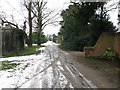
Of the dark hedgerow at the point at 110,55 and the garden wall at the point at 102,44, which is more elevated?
the garden wall at the point at 102,44

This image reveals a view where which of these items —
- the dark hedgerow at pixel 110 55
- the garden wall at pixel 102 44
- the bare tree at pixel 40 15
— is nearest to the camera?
the dark hedgerow at pixel 110 55

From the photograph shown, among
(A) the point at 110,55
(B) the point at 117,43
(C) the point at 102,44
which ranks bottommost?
(A) the point at 110,55

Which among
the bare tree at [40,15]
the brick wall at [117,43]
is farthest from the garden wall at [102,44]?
the bare tree at [40,15]

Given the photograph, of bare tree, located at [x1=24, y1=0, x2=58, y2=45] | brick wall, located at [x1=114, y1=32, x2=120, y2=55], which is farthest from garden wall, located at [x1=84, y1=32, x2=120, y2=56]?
bare tree, located at [x1=24, y1=0, x2=58, y2=45]

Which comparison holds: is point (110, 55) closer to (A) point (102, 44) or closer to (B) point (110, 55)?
(B) point (110, 55)

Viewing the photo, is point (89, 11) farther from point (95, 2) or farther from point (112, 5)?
point (112, 5)

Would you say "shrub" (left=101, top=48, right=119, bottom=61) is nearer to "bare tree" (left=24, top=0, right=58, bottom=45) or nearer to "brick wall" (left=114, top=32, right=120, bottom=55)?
"brick wall" (left=114, top=32, right=120, bottom=55)

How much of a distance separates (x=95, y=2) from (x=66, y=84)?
10.1 m

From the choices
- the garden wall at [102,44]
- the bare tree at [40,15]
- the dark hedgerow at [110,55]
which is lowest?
the dark hedgerow at [110,55]

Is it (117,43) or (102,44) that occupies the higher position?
(117,43)

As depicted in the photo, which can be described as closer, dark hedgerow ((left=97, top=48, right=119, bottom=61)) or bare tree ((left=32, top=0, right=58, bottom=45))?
dark hedgerow ((left=97, top=48, right=119, bottom=61))

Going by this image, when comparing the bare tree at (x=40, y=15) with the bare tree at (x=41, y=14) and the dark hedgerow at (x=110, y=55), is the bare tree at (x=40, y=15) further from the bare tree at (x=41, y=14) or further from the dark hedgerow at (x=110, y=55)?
the dark hedgerow at (x=110, y=55)

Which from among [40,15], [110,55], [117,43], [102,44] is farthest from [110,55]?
[40,15]

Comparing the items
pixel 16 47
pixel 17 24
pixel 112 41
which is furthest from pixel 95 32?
pixel 17 24
